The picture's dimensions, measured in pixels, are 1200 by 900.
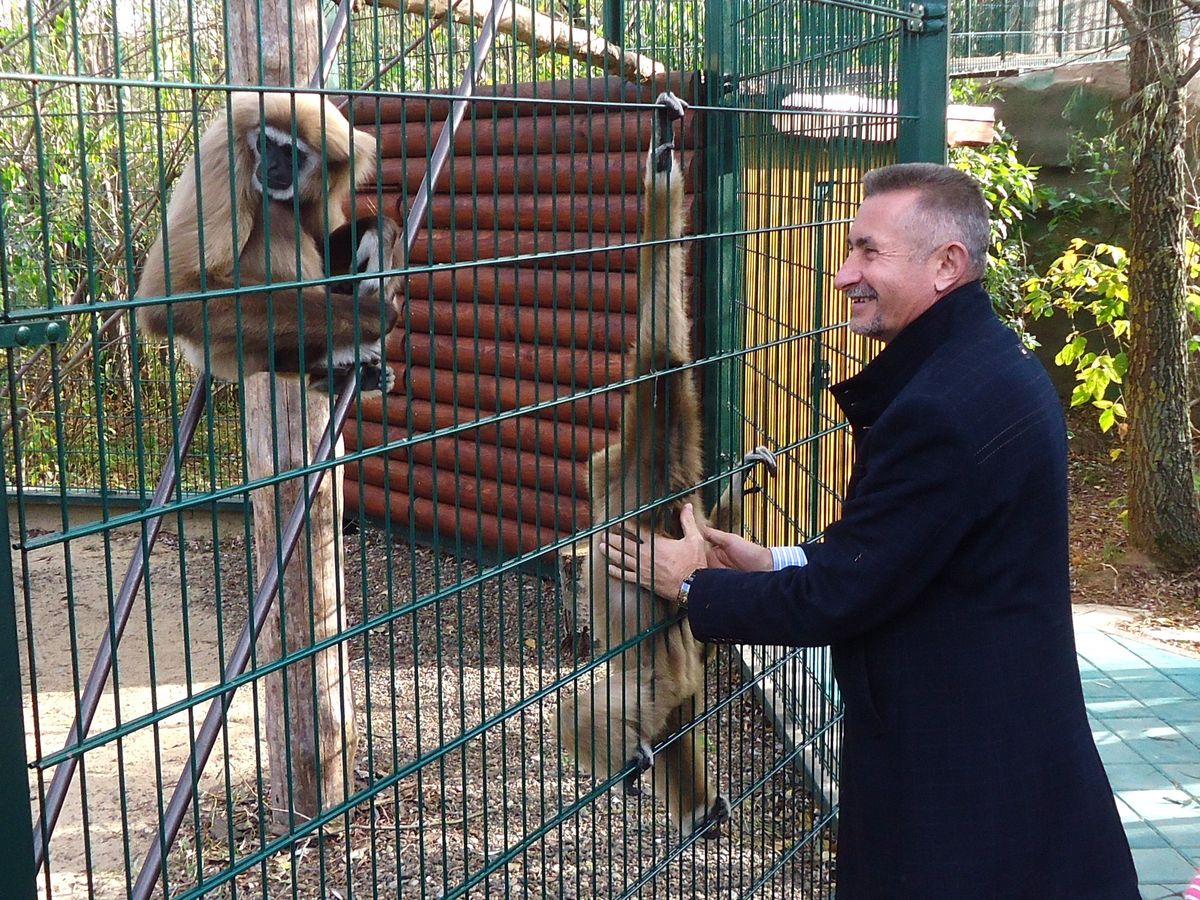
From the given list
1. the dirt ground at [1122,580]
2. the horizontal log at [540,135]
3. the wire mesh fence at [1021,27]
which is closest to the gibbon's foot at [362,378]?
the horizontal log at [540,135]

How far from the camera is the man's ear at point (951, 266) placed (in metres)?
2.49

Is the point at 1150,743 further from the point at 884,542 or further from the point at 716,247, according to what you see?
the point at 884,542

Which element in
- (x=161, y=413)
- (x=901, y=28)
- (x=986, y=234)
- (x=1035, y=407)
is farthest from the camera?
(x=161, y=413)

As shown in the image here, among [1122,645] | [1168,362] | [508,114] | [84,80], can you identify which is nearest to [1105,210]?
[1168,362]

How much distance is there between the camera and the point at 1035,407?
234 centimetres

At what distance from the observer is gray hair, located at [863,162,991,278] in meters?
2.49

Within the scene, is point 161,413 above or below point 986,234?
below

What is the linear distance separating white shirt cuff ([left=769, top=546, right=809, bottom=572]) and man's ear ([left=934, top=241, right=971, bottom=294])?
869mm

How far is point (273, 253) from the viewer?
12.6ft

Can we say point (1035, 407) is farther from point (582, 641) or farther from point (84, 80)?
point (582, 641)

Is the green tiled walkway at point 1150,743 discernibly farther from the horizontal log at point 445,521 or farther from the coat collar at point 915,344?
→ the horizontal log at point 445,521

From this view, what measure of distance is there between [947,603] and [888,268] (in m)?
0.76

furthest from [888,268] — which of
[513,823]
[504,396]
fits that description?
[504,396]

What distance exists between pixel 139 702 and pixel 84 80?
5243 mm
